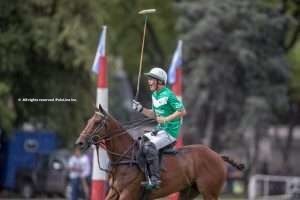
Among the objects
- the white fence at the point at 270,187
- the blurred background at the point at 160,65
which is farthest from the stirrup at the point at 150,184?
the white fence at the point at 270,187

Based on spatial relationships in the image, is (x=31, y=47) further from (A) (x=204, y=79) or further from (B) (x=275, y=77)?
(B) (x=275, y=77)

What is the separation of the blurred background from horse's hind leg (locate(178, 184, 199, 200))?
46.2 feet

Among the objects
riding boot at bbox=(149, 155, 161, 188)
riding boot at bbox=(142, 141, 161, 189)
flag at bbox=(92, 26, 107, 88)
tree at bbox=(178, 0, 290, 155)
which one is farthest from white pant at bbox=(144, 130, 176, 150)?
tree at bbox=(178, 0, 290, 155)

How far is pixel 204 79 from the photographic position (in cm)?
4872

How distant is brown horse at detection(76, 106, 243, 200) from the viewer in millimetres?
17906

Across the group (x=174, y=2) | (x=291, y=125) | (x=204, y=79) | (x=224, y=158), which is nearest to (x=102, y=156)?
(x=224, y=158)

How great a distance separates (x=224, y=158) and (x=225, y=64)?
2939 cm

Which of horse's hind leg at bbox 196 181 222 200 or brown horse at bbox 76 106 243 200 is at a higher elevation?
brown horse at bbox 76 106 243 200

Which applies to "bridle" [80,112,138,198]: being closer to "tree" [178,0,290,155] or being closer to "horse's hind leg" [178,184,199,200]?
"horse's hind leg" [178,184,199,200]

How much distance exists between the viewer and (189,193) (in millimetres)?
19516

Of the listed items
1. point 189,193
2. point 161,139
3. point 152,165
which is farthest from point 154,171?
point 189,193

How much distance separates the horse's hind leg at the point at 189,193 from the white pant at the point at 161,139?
1.34 meters

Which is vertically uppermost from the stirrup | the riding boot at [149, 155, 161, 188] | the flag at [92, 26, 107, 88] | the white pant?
the flag at [92, 26, 107, 88]

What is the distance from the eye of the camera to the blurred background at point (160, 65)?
3991cm
